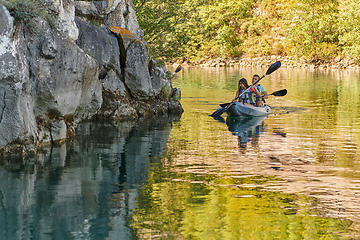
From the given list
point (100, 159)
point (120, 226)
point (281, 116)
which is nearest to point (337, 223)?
point (120, 226)

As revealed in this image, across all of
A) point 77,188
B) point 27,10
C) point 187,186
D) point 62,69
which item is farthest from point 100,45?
point 187,186

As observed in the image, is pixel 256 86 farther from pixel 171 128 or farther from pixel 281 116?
pixel 171 128

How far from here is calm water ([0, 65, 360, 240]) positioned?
5.29m

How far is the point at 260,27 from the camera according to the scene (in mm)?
62594

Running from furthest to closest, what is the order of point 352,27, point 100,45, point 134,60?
point 352,27 < point 134,60 < point 100,45

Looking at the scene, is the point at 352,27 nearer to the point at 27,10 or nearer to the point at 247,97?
the point at 247,97

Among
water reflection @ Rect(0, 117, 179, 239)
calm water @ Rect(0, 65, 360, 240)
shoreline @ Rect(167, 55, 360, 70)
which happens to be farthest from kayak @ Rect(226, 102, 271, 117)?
shoreline @ Rect(167, 55, 360, 70)

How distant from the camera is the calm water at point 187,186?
5.29 meters

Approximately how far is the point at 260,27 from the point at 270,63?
7.11 m

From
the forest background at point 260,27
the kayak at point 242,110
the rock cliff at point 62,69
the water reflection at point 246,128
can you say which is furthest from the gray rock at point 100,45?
the kayak at point 242,110

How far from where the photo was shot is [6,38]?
26.8 feet

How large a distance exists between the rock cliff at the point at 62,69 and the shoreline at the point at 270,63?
126 ft

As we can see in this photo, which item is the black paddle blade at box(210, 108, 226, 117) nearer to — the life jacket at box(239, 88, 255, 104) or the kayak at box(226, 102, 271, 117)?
the kayak at box(226, 102, 271, 117)

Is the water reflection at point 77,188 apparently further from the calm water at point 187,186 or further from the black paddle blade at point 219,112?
the black paddle blade at point 219,112
